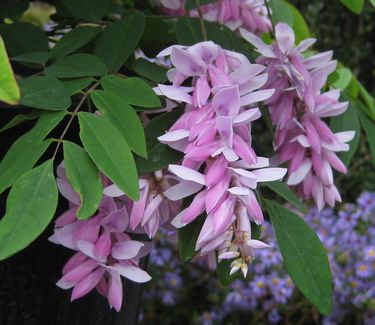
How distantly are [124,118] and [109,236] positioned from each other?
4.2 inches

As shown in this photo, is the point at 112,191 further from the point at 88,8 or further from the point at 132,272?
the point at 88,8

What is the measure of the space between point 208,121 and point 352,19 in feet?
11.6

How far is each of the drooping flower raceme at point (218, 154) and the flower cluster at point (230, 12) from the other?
27 cm

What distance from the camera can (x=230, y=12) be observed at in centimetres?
86

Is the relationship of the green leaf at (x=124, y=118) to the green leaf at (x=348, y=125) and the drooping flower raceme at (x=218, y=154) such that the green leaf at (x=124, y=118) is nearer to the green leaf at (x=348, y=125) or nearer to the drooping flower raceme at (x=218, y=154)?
the drooping flower raceme at (x=218, y=154)

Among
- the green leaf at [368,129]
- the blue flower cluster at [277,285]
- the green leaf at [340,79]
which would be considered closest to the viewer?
the green leaf at [368,129]

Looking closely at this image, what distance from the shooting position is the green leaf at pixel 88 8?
0.76m

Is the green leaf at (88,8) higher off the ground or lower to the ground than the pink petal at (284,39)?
higher

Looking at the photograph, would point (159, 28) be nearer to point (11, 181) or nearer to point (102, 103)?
point (102, 103)

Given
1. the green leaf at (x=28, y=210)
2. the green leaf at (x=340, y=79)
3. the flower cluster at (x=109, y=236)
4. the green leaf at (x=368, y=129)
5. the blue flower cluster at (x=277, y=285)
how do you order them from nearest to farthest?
the green leaf at (x=28, y=210) → the flower cluster at (x=109, y=236) → the green leaf at (x=368, y=129) → the green leaf at (x=340, y=79) → the blue flower cluster at (x=277, y=285)

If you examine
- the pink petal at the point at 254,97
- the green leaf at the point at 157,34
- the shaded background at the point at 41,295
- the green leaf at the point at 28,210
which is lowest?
the shaded background at the point at 41,295

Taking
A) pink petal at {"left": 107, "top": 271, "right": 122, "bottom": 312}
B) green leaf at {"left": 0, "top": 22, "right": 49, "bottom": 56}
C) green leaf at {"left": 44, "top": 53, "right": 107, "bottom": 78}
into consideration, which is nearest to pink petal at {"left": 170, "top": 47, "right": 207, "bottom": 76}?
green leaf at {"left": 44, "top": 53, "right": 107, "bottom": 78}

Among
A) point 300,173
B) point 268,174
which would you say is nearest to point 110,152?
point 268,174

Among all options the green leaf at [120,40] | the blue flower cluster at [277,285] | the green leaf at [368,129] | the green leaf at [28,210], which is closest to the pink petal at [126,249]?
the green leaf at [28,210]
